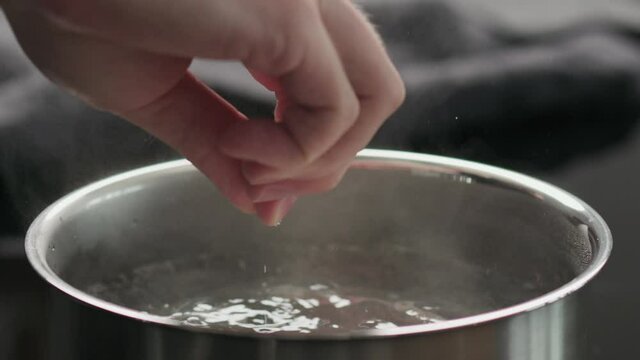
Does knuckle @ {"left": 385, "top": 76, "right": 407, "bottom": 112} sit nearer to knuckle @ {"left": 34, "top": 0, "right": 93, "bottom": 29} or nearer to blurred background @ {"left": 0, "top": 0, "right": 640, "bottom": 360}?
knuckle @ {"left": 34, "top": 0, "right": 93, "bottom": 29}

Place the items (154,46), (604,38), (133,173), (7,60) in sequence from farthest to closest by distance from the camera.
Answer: (604,38) < (7,60) < (133,173) < (154,46)

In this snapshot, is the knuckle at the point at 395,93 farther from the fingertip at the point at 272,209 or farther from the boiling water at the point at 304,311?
the boiling water at the point at 304,311

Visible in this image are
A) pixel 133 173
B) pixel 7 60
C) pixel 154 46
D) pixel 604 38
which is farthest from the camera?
pixel 604 38

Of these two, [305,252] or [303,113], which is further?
[305,252]

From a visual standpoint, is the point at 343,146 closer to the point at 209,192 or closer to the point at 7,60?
the point at 209,192

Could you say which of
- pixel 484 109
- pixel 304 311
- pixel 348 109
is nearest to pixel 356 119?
pixel 348 109

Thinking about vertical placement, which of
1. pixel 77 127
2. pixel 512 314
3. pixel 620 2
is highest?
pixel 620 2

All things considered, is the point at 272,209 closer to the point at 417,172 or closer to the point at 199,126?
the point at 199,126

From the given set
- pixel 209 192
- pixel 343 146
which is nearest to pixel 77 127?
pixel 209 192

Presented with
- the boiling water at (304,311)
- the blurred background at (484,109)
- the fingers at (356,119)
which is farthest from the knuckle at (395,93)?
the blurred background at (484,109)
